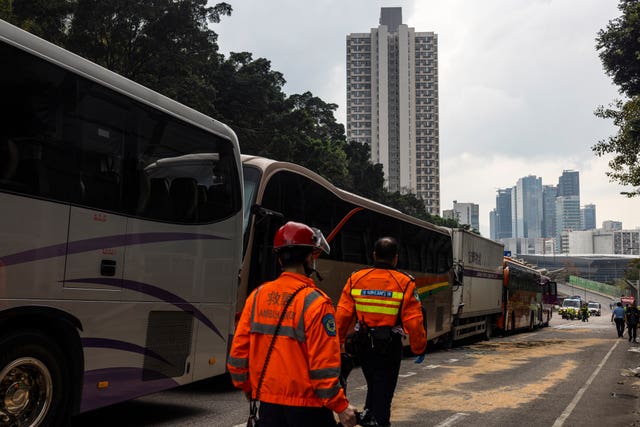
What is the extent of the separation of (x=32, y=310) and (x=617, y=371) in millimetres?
12904

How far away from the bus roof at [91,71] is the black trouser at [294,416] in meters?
3.62

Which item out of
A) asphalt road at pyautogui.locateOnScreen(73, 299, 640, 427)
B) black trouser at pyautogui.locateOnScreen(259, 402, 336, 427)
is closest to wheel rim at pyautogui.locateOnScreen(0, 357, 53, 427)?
asphalt road at pyautogui.locateOnScreen(73, 299, 640, 427)

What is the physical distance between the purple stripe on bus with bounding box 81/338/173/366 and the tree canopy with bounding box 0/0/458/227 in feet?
64.1

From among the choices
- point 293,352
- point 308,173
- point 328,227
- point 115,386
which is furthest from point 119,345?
point 328,227

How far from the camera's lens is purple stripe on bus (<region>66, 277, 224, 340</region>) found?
5508 millimetres

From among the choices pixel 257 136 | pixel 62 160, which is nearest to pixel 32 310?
pixel 62 160

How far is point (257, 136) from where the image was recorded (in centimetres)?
4100

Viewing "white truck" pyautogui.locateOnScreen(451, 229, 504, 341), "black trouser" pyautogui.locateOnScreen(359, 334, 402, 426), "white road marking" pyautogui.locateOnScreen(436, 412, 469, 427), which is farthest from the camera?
"white truck" pyautogui.locateOnScreen(451, 229, 504, 341)

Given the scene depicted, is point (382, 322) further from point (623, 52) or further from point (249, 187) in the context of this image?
point (623, 52)

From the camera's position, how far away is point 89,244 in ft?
17.6

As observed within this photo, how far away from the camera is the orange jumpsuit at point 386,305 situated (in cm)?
466

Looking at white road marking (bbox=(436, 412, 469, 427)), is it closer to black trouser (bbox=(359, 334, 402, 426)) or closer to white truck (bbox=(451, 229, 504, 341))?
black trouser (bbox=(359, 334, 402, 426))

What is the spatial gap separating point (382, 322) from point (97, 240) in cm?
Answer: 266

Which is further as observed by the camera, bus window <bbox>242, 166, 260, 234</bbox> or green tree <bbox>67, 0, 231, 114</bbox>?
green tree <bbox>67, 0, 231, 114</bbox>
